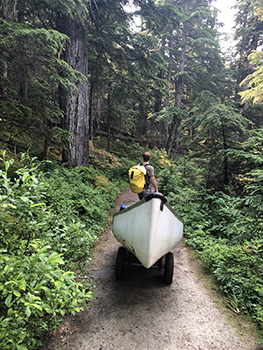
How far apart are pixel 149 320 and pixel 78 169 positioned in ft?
20.3

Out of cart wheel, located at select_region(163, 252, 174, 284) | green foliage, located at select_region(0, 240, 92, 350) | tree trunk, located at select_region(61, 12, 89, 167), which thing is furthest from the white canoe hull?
tree trunk, located at select_region(61, 12, 89, 167)

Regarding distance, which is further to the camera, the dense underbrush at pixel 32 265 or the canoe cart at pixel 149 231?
the canoe cart at pixel 149 231

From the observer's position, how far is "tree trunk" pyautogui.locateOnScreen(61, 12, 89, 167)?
7.57m

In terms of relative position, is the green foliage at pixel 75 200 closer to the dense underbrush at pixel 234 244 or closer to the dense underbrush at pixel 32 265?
the dense underbrush at pixel 32 265

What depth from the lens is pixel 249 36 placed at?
1388 cm

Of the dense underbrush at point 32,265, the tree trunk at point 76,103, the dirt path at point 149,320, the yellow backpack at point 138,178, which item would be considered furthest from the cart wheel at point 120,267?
the tree trunk at point 76,103

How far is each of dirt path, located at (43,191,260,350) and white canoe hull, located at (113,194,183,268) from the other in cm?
73

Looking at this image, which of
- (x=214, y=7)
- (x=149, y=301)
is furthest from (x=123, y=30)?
(x=214, y=7)

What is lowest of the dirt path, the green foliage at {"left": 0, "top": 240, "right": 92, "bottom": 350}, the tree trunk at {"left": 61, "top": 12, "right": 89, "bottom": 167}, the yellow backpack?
the dirt path

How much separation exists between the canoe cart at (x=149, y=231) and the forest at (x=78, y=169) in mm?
646

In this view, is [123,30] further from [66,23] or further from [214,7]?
[214,7]

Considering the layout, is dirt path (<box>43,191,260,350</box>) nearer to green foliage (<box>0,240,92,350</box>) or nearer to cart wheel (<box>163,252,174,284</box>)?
cart wheel (<box>163,252,174,284</box>)

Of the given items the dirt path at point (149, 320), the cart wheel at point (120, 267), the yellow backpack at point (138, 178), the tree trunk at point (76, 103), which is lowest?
the dirt path at point (149, 320)

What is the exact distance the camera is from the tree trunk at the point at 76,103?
757cm
